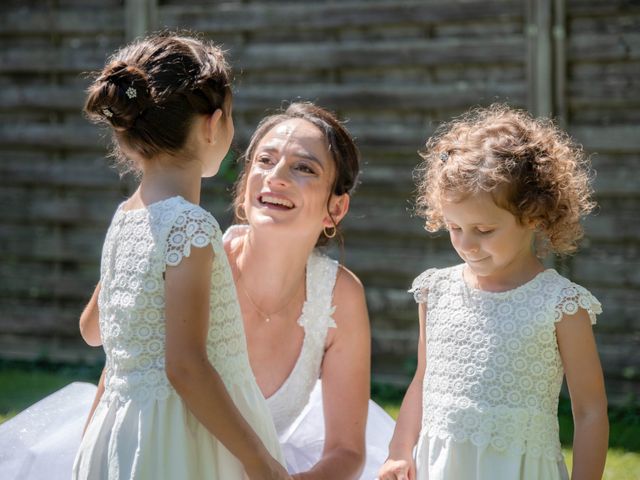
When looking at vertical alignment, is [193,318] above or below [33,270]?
above

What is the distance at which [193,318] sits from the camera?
7.22 feet

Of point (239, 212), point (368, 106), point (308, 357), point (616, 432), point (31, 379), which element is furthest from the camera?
point (31, 379)

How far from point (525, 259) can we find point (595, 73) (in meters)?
2.96

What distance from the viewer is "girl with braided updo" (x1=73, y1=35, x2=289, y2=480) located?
2.22 m

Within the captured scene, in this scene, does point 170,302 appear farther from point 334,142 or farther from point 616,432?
point 616,432

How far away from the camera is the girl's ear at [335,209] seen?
3.23 metres

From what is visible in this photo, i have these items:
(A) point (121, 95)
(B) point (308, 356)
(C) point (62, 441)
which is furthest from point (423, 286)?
(C) point (62, 441)

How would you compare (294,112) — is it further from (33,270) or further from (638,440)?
(33,270)

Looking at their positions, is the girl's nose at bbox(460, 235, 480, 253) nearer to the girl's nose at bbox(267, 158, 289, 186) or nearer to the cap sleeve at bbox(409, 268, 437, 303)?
the cap sleeve at bbox(409, 268, 437, 303)

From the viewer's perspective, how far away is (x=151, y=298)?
2295 millimetres

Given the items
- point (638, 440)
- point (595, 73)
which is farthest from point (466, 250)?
point (595, 73)

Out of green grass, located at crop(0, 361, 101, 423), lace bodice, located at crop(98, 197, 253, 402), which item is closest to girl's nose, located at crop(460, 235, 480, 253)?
lace bodice, located at crop(98, 197, 253, 402)

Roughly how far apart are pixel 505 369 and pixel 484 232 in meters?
0.33

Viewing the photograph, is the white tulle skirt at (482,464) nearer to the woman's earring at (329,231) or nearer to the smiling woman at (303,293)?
the smiling woman at (303,293)
